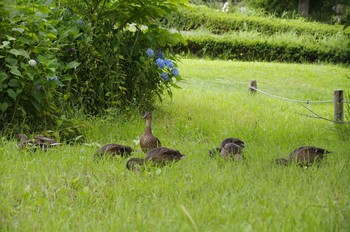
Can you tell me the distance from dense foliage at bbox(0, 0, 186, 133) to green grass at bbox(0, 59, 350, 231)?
0.49 meters

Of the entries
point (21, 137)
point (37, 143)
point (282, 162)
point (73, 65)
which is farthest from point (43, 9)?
point (282, 162)

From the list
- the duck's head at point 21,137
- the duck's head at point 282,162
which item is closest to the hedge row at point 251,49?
the duck's head at point 21,137

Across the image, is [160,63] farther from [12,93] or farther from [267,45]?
[267,45]

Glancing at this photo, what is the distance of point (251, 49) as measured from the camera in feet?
60.8

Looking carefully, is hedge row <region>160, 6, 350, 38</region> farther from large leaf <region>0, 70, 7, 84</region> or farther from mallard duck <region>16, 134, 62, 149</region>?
mallard duck <region>16, 134, 62, 149</region>

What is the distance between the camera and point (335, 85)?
1409 centimetres

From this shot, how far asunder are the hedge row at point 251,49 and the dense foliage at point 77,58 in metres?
10.6

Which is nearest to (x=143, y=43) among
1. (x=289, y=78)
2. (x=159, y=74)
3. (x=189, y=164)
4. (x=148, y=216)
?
(x=159, y=74)

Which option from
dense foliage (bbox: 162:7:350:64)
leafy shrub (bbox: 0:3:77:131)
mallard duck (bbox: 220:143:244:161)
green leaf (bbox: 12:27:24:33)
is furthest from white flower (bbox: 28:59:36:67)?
dense foliage (bbox: 162:7:350:64)

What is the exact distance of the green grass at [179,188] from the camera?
2871 mm

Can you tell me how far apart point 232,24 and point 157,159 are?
17729 millimetres

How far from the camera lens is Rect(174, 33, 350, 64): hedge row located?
1830 cm

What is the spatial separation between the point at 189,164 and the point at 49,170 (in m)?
1.03

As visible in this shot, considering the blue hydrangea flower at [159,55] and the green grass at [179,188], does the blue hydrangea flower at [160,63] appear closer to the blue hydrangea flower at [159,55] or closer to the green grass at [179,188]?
the blue hydrangea flower at [159,55]
